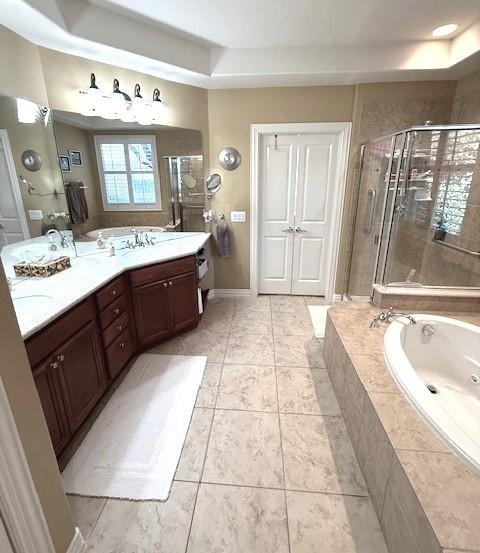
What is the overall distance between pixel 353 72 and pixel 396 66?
37cm

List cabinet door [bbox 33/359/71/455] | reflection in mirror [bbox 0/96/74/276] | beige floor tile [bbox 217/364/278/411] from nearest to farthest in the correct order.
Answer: cabinet door [bbox 33/359/71/455], reflection in mirror [bbox 0/96/74/276], beige floor tile [bbox 217/364/278/411]

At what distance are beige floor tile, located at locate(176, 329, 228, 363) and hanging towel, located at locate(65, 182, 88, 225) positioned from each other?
1417mm

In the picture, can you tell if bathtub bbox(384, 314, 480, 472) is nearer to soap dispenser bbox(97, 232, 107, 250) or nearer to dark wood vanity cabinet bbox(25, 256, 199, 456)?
dark wood vanity cabinet bbox(25, 256, 199, 456)

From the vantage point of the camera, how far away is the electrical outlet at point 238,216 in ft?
11.3

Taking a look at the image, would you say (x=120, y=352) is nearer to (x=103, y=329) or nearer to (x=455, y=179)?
(x=103, y=329)

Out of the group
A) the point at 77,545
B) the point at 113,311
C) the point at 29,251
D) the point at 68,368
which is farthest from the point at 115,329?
the point at 77,545

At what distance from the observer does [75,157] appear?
2.36 m

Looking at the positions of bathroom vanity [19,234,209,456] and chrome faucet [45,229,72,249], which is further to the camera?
chrome faucet [45,229,72,249]

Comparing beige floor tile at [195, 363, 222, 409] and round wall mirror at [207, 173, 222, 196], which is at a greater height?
round wall mirror at [207, 173, 222, 196]

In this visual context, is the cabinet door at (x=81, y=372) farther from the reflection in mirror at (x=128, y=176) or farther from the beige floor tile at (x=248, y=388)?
the reflection in mirror at (x=128, y=176)

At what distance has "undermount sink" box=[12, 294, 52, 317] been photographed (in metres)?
1.49

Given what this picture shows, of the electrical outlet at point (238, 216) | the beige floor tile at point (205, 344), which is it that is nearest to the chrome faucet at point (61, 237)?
the beige floor tile at point (205, 344)

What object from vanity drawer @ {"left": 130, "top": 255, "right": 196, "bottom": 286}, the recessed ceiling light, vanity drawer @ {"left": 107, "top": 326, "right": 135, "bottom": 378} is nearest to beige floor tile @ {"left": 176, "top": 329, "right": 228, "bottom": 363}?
vanity drawer @ {"left": 107, "top": 326, "right": 135, "bottom": 378}

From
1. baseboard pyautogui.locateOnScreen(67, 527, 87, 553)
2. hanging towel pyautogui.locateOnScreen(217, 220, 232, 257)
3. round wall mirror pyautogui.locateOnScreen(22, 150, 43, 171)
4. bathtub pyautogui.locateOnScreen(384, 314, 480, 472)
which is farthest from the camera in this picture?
hanging towel pyautogui.locateOnScreen(217, 220, 232, 257)
